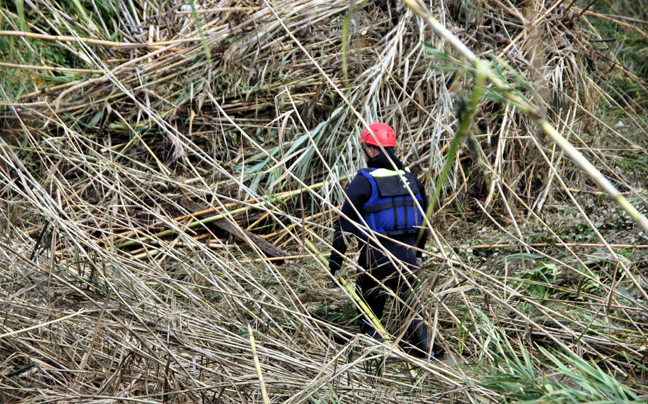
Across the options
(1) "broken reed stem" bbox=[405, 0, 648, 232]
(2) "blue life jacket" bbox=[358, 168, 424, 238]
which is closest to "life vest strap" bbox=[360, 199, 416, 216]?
(2) "blue life jacket" bbox=[358, 168, 424, 238]

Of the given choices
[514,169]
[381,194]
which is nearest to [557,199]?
[514,169]

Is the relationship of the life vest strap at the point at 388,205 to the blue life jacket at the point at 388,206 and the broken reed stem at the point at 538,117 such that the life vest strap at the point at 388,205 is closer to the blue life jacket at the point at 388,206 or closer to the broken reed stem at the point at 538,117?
the blue life jacket at the point at 388,206

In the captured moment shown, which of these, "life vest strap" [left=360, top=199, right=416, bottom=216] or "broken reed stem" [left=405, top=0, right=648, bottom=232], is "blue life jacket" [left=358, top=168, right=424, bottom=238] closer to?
"life vest strap" [left=360, top=199, right=416, bottom=216]

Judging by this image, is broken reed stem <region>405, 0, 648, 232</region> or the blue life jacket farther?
the blue life jacket

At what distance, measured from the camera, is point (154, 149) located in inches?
198

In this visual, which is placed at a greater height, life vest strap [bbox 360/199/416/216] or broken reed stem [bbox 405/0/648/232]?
broken reed stem [bbox 405/0/648/232]

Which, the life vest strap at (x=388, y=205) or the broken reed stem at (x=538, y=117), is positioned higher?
the broken reed stem at (x=538, y=117)

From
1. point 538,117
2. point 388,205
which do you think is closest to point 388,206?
point 388,205

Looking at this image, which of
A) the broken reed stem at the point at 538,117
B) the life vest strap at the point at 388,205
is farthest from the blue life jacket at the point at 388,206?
the broken reed stem at the point at 538,117

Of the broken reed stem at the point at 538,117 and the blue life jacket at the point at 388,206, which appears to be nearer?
the broken reed stem at the point at 538,117

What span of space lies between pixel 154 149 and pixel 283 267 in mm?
2000

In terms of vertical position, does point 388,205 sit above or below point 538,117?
below

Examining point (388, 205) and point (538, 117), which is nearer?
point (538, 117)

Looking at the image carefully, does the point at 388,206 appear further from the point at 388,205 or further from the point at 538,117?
the point at 538,117
